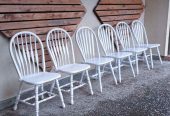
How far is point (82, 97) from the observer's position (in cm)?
307

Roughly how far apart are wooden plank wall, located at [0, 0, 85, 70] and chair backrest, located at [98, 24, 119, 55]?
47 cm

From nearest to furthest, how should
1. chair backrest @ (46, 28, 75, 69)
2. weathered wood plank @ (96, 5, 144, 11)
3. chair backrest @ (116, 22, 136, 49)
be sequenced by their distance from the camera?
1. chair backrest @ (46, 28, 75, 69)
2. weathered wood plank @ (96, 5, 144, 11)
3. chair backrest @ (116, 22, 136, 49)

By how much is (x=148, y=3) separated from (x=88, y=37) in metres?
2.29

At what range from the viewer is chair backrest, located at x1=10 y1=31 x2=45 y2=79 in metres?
2.62

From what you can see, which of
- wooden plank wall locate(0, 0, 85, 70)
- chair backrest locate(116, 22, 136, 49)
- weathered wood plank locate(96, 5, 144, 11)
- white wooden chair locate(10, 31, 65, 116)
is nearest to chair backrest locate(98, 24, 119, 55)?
chair backrest locate(116, 22, 136, 49)

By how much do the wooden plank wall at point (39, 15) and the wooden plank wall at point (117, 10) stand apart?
20.4 inches

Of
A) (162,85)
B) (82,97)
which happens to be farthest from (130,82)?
(82,97)

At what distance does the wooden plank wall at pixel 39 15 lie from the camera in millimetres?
2580

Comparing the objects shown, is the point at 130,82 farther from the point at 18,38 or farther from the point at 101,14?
the point at 18,38

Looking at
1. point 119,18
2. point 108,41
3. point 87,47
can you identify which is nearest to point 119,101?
point 87,47

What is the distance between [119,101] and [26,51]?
1.31m

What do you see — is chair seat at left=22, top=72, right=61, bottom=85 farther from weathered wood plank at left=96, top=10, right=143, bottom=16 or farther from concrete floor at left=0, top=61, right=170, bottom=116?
weathered wood plank at left=96, top=10, right=143, bottom=16

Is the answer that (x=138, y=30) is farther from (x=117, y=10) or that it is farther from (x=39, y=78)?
(x=39, y=78)

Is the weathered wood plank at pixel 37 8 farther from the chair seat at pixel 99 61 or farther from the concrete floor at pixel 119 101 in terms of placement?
the concrete floor at pixel 119 101
